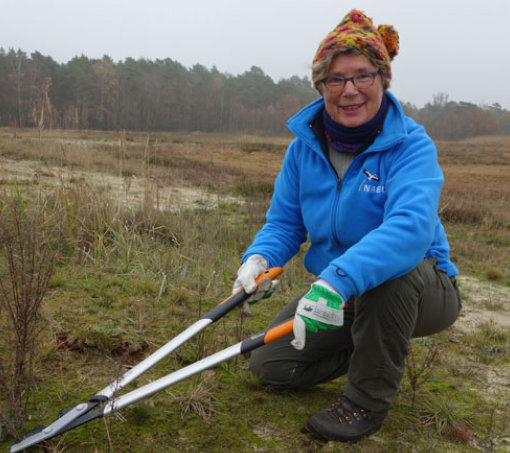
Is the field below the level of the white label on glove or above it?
below

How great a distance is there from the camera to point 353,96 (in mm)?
2086

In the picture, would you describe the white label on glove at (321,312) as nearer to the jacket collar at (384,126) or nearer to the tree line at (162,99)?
the jacket collar at (384,126)

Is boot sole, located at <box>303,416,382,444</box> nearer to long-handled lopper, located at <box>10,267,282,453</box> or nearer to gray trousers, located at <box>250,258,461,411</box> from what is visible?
gray trousers, located at <box>250,258,461,411</box>

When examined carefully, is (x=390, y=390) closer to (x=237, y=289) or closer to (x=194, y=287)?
(x=237, y=289)

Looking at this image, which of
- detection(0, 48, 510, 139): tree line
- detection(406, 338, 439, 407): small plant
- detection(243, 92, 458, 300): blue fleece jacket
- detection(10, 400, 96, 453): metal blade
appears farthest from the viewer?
detection(0, 48, 510, 139): tree line

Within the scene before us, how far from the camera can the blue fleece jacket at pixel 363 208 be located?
69.2 inches

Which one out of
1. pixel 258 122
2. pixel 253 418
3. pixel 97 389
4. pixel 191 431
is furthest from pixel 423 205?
pixel 258 122

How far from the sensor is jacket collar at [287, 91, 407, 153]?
6.73 feet

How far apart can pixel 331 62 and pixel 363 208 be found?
690 mm

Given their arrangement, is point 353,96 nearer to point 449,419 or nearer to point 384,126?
point 384,126

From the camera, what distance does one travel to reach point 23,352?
1.81m

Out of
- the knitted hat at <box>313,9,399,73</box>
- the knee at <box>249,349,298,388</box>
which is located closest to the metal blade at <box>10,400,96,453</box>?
the knee at <box>249,349,298,388</box>

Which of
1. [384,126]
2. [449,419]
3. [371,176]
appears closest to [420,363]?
[449,419]

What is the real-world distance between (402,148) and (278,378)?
4.21ft
